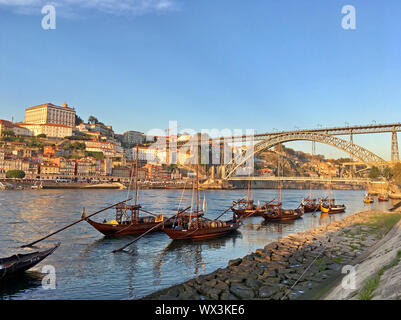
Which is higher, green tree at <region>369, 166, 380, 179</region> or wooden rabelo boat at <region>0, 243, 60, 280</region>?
green tree at <region>369, 166, 380, 179</region>

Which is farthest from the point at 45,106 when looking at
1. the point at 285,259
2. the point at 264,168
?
the point at 285,259

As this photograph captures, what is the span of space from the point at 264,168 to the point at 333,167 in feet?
89.2

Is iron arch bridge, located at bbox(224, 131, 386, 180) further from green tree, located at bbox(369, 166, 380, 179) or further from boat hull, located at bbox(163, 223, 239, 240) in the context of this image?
boat hull, located at bbox(163, 223, 239, 240)

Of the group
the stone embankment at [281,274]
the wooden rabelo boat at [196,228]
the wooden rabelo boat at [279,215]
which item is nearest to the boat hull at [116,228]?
the wooden rabelo boat at [196,228]

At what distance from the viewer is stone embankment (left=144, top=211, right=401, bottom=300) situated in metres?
8.77

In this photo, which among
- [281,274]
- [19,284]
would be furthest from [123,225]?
[281,274]

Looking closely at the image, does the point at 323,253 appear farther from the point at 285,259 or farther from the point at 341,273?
the point at 341,273

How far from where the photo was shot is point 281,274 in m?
10.3

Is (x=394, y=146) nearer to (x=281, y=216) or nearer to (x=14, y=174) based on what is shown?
(x=281, y=216)

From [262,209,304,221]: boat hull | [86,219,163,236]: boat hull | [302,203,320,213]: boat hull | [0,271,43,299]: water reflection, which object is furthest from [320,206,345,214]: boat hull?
[0,271,43,299]: water reflection

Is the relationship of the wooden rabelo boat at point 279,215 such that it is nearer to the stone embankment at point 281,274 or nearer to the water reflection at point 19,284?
the stone embankment at point 281,274
